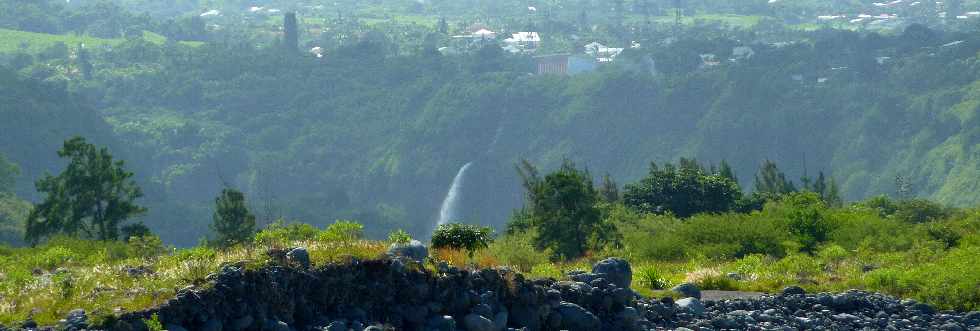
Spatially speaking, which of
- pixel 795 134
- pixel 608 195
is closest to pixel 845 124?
pixel 795 134

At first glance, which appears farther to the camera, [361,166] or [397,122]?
[397,122]

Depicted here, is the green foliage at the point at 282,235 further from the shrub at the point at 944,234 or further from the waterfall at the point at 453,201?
the waterfall at the point at 453,201

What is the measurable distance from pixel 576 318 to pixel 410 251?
8.93 ft

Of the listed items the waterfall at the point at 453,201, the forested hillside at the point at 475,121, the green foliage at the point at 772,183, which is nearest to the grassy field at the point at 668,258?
the green foliage at the point at 772,183

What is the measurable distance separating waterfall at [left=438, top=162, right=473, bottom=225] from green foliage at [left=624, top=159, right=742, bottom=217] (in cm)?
8243

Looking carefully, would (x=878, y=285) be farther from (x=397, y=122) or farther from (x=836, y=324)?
(x=397, y=122)

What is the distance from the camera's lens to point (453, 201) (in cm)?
14862

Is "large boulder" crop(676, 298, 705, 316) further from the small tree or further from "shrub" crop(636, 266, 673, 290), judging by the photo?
the small tree

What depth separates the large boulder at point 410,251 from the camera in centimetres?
1981

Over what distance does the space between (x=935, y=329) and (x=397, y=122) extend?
152710 millimetres

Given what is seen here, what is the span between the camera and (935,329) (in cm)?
2573

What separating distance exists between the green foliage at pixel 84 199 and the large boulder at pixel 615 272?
28557 millimetres

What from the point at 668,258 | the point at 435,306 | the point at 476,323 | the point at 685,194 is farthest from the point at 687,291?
the point at 685,194

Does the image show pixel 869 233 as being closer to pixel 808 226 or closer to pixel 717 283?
pixel 808 226
